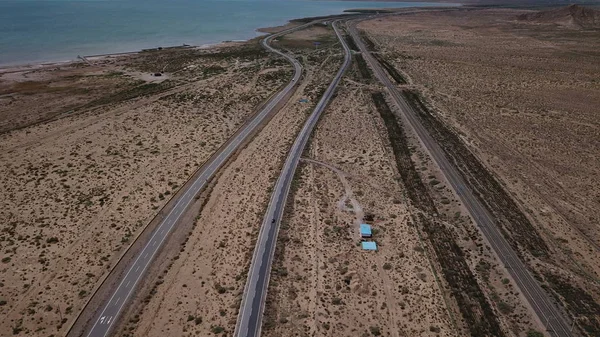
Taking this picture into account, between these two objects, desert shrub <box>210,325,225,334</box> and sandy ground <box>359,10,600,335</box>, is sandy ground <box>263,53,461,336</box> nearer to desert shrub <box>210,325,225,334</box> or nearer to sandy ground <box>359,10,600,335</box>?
desert shrub <box>210,325,225,334</box>

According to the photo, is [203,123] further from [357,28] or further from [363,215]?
[357,28]

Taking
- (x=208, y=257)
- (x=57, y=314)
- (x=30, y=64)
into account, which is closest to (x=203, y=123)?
(x=208, y=257)

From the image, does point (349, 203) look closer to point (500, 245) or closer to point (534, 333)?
point (500, 245)

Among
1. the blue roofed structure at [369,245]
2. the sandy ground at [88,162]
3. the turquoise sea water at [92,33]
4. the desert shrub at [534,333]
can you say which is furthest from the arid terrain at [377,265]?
the turquoise sea water at [92,33]

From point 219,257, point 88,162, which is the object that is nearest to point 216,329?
point 219,257

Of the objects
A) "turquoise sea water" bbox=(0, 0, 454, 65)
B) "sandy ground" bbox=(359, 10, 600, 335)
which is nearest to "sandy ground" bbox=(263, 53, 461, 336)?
"sandy ground" bbox=(359, 10, 600, 335)

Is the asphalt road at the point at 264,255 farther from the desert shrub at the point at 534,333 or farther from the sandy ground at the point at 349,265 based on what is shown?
the desert shrub at the point at 534,333

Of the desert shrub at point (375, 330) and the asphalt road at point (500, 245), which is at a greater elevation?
the asphalt road at point (500, 245)
